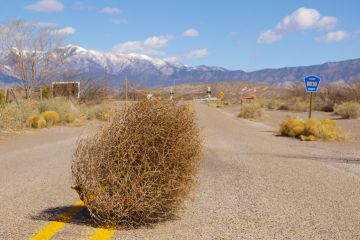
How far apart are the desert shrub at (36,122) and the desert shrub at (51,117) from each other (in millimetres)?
994

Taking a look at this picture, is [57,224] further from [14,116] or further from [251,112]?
[251,112]

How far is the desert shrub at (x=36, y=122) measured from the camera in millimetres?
26359

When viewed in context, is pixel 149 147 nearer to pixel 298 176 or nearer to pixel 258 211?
pixel 258 211

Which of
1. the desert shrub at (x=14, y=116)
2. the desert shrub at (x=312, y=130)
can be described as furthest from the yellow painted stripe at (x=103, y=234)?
the desert shrub at (x=14, y=116)

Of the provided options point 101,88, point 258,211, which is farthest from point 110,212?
point 101,88

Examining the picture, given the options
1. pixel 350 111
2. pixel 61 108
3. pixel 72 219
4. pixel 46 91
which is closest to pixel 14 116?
pixel 61 108

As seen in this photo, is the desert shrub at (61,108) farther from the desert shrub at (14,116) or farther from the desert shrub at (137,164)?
the desert shrub at (137,164)

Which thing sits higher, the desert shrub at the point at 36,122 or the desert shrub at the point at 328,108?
the desert shrub at the point at 36,122

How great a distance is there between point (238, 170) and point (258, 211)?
4346mm

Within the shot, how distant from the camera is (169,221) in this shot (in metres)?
7.02

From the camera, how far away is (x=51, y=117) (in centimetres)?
2844

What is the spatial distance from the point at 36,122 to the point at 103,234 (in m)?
20.9

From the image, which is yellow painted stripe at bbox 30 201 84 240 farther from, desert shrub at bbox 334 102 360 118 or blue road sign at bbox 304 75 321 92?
desert shrub at bbox 334 102 360 118

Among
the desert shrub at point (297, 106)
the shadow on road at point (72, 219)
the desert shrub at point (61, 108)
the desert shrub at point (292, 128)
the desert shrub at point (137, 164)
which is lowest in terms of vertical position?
the desert shrub at point (297, 106)
